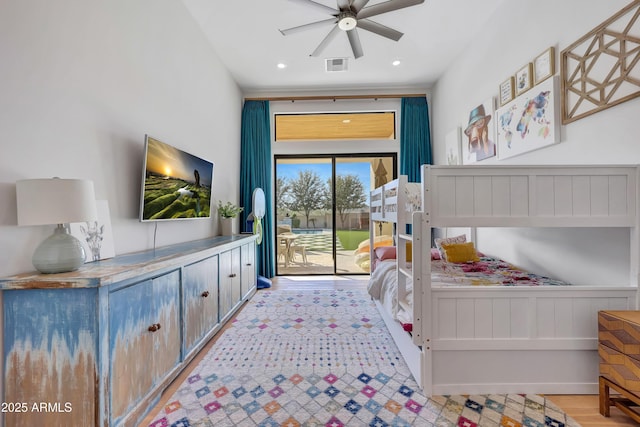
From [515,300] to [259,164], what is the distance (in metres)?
3.83

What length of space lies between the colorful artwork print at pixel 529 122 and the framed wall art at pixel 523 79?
6cm

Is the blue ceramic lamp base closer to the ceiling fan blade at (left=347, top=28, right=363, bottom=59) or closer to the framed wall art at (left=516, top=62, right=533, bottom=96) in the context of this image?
the ceiling fan blade at (left=347, top=28, right=363, bottom=59)

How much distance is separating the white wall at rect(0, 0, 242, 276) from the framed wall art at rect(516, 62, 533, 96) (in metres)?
3.12

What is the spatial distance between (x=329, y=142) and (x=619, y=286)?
3768 mm

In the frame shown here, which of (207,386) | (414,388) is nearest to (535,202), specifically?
(414,388)

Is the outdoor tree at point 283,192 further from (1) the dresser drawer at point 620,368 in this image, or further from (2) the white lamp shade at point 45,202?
(1) the dresser drawer at point 620,368

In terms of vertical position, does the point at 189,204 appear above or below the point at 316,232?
above

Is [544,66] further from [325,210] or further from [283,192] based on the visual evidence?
[283,192]

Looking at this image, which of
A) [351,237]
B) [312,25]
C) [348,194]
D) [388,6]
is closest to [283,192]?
[348,194]

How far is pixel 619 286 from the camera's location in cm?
167

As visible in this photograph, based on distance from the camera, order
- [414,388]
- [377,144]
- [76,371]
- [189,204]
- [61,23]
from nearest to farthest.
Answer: [76,371], [61,23], [414,388], [189,204], [377,144]

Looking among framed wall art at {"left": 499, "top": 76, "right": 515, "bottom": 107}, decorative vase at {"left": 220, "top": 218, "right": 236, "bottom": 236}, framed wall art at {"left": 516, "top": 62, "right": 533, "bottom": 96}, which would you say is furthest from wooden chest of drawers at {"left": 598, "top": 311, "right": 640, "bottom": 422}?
decorative vase at {"left": 220, "top": 218, "right": 236, "bottom": 236}

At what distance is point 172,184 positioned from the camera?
2334 millimetres

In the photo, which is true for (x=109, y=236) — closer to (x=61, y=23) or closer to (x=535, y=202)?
(x=61, y=23)
